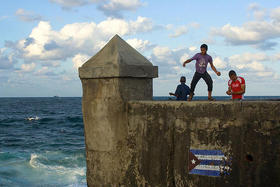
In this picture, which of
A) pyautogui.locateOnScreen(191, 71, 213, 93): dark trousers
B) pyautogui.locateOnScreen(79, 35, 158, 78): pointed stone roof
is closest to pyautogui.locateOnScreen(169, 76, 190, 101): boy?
pyautogui.locateOnScreen(191, 71, 213, 93): dark trousers

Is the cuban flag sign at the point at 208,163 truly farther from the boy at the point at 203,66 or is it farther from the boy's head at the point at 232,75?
the boy's head at the point at 232,75

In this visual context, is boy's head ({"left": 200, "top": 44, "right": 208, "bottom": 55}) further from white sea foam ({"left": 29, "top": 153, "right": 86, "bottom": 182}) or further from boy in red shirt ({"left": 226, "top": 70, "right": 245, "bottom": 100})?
white sea foam ({"left": 29, "top": 153, "right": 86, "bottom": 182})

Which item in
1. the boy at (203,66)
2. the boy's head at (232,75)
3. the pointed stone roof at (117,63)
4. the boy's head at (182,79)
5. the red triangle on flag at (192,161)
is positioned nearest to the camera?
the red triangle on flag at (192,161)

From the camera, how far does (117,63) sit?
4.25 metres

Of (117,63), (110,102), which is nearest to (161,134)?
(110,102)

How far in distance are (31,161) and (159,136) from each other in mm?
10515

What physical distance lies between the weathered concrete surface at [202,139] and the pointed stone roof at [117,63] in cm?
47

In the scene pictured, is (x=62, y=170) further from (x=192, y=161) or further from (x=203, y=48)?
(x=192, y=161)

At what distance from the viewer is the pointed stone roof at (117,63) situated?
14.0 ft

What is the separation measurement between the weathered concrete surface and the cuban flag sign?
51mm

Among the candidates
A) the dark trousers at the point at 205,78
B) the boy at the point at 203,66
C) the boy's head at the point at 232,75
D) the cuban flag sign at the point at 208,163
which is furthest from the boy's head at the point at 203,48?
the cuban flag sign at the point at 208,163

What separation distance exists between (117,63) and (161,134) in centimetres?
112

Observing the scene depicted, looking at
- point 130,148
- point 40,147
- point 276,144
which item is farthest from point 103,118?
point 40,147

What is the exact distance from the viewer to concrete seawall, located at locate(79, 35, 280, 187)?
356 centimetres
